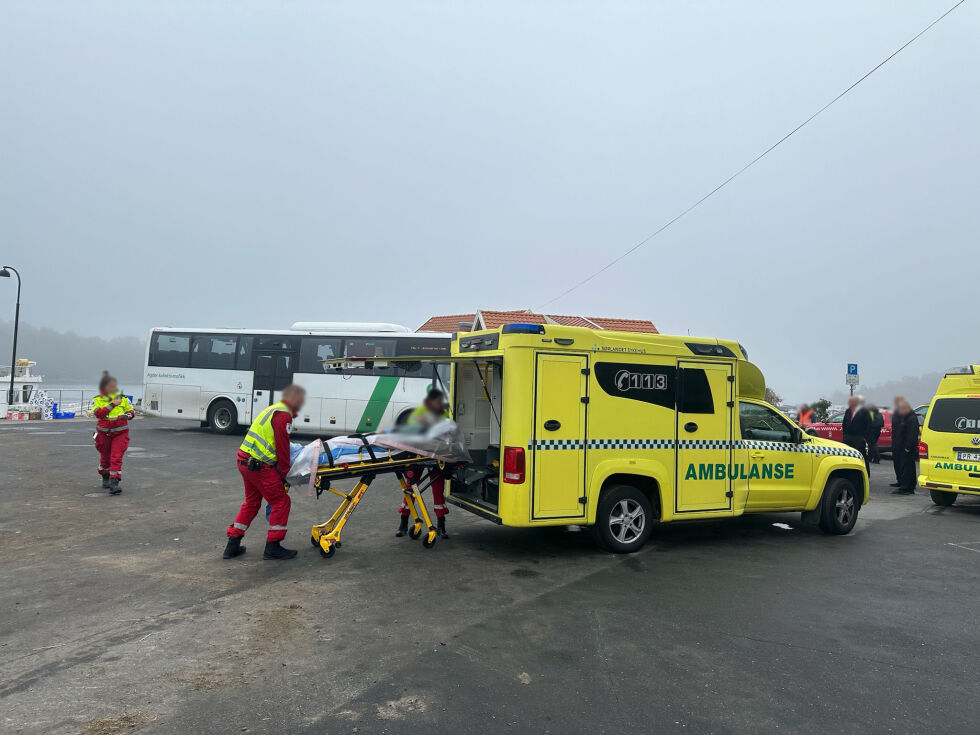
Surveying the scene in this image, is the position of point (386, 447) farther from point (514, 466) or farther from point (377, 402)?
point (377, 402)

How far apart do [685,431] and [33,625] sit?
246 inches

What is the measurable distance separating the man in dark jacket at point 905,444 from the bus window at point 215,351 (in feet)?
56.1

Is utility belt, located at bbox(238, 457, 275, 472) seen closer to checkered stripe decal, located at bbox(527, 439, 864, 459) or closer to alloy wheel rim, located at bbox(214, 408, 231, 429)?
checkered stripe decal, located at bbox(527, 439, 864, 459)

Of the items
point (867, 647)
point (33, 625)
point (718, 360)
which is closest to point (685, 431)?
point (718, 360)

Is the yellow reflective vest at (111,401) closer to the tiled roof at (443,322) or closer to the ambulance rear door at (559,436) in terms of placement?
the ambulance rear door at (559,436)

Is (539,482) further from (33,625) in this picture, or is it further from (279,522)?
(33,625)

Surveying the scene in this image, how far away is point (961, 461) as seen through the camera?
35.3ft

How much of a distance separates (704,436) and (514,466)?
248cm

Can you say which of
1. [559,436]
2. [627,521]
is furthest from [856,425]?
[559,436]

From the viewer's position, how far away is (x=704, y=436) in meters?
7.71

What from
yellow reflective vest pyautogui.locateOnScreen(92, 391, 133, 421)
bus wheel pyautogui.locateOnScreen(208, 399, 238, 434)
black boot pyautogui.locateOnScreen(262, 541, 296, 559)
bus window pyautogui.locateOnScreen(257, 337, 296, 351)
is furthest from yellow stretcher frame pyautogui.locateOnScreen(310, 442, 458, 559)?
bus wheel pyautogui.locateOnScreen(208, 399, 238, 434)

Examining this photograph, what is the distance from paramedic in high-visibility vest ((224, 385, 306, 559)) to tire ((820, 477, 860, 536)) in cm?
652

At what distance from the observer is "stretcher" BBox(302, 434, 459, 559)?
263 inches

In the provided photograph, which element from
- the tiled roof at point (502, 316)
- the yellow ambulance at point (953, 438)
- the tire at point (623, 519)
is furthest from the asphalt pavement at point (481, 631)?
the tiled roof at point (502, 316)
